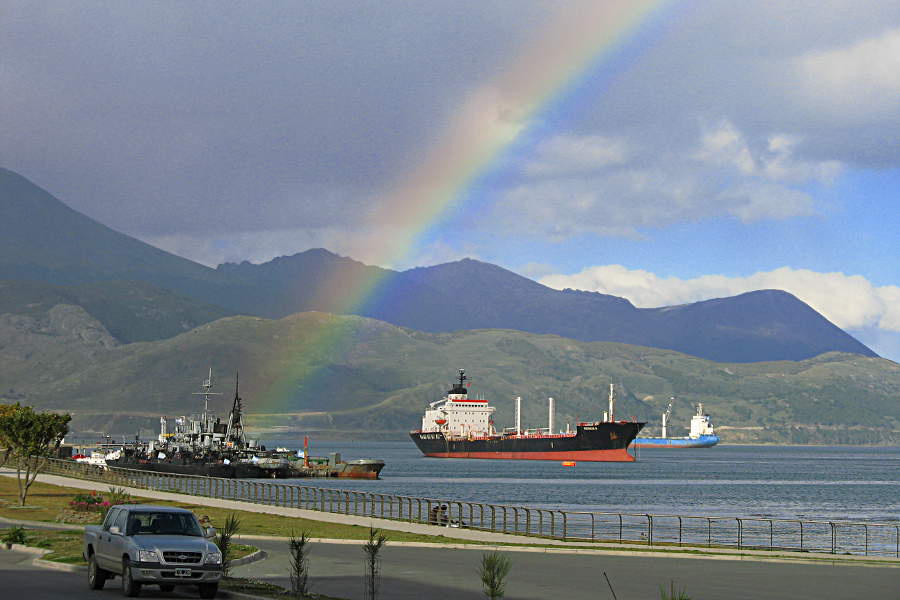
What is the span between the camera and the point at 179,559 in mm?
26516

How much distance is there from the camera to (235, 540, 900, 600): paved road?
29.1 metres

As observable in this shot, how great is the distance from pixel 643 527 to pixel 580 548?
→ 24124mm

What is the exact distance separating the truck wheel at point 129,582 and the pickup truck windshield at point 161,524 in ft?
3.04

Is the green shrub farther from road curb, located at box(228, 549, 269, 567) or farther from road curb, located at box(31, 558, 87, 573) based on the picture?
road curb, located at box(228, 549, 269, 567)

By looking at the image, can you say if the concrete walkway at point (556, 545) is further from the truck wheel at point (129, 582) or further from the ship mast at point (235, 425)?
the ship mast at point (235, 425)

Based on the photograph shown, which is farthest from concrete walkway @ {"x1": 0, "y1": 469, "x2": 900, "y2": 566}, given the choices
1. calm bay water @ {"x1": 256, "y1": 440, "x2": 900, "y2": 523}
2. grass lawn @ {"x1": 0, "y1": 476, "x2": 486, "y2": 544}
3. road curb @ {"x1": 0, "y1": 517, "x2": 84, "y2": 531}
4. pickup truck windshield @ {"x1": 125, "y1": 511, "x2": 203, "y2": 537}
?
calm bay water @ {"x1": 256, "y1": 440, "x2": 900, "y2": 523}

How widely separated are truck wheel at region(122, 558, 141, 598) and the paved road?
Result: 164 inches

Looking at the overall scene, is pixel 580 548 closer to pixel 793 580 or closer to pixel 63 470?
pixel 793 580

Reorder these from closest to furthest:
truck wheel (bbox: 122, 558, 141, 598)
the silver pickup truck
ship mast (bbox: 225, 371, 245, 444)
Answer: the silver pickup truck
truck wheel (bbox: 122, 558, 141, 598)
ship mast (bbox: 225, 371, 245, 444)

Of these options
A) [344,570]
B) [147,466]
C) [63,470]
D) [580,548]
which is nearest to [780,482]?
[147,466]

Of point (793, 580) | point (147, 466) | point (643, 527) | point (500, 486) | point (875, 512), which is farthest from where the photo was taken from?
point (147, 466)

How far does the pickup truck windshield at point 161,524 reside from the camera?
27.8m

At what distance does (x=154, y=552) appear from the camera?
86.8ft

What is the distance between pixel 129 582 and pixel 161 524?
5.83ft
